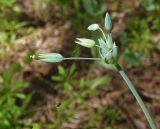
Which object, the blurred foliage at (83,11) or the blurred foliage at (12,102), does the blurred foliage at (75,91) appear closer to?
the blurred foliage at (12,102)

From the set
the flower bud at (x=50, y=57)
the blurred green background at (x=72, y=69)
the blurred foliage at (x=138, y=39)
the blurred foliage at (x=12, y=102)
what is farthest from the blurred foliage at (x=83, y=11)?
the flower bud at (x=50, y=57)

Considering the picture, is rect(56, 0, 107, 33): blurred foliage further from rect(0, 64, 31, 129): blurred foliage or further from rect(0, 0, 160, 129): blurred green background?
rect(0, 64, 31, 129): blurred foliage

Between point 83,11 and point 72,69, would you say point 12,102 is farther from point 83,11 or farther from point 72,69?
point 83,11

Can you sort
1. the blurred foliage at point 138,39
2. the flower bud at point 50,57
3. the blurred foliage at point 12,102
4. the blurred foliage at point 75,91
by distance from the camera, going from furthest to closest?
1. the blurred foliage at point 138,39
2. the blurred foliage at point 75,91
3. the blurred foliage at point 12,102
4. the flower bud at point 50,57

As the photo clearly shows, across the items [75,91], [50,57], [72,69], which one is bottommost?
[75,91]

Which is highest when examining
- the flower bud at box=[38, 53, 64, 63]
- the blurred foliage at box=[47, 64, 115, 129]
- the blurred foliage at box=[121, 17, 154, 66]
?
the flower bud at box=[38, 53, 64, 63]

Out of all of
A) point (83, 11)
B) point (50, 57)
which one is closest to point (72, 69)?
point (83, 11)

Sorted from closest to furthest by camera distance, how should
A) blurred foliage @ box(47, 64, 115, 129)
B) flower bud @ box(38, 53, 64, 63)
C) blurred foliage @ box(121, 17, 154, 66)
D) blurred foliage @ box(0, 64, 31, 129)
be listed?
flower bud @ box(38, 53, 64, 63) < blurred foliage @ box(0, 64, 31, 129) < blurred foliage @ box(47, 64, 115, 129) < blurred foliage @ box(121, 17, 154, 66)

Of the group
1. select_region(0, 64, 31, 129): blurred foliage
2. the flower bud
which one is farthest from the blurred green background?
the flower bud
